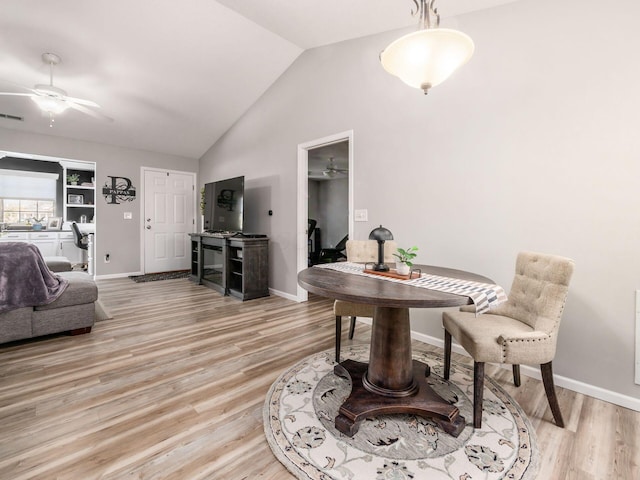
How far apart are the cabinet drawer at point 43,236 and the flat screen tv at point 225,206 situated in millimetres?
3991

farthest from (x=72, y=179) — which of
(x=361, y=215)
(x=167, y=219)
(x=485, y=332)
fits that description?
(x=485, y=332)

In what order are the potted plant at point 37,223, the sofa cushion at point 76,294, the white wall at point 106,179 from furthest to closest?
1. the potted plant at point 37,223
2. the white wall at point 106,179
3. the sofa cushion at point 76,294

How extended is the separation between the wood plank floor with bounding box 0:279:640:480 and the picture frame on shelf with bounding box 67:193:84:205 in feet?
18.8


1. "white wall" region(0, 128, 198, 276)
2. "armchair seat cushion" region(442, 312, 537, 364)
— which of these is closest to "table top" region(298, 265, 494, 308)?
"armchair seat cushion" region(442, 312, 537, 364)

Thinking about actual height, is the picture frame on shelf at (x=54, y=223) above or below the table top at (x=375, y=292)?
above

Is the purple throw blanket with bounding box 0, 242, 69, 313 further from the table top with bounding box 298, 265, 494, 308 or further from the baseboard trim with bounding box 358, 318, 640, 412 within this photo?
the baseboard trim with bounding box 358, 318, 640, 412

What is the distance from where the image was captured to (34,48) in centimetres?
→ 308

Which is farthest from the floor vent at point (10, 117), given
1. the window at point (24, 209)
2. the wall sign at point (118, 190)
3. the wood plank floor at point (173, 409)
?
the wood plank floor at point (173, 409)

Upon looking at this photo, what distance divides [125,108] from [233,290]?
3.13 meters

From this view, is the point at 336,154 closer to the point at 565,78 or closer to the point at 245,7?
the point at 245,7

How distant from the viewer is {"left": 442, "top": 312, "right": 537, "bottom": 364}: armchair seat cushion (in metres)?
1.48

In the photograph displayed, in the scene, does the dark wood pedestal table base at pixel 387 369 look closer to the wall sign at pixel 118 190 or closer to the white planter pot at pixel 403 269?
the white planter pot at pixel 403 269

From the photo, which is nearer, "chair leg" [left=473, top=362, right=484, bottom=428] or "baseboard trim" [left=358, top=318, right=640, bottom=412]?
"chair leg" [left=473, top=362, right=484, bottom=428]

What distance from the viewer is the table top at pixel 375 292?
1.21 metres
